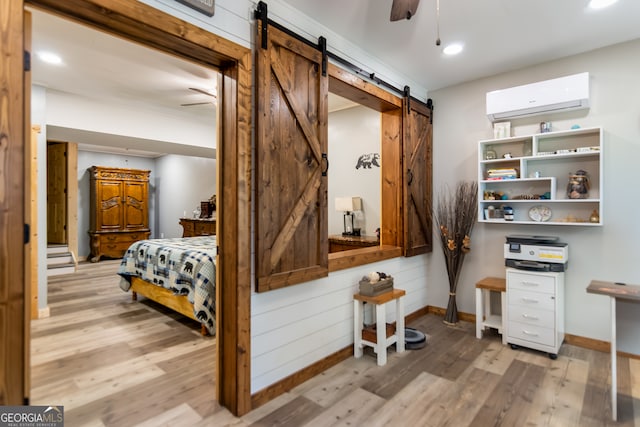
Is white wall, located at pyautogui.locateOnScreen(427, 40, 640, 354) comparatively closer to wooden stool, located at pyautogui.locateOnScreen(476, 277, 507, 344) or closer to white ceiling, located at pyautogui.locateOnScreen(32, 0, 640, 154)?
white ceiling, located at pyautogui.locateOnScreen(32, 0, 640, 154)

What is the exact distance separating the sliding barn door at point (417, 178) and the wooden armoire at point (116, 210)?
24.1ft

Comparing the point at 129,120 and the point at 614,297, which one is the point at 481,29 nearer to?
the point at 614,297

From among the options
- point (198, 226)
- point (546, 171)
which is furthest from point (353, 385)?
point (198, 226)

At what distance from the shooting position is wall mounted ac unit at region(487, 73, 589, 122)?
9.70 feet

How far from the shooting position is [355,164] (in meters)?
4.95

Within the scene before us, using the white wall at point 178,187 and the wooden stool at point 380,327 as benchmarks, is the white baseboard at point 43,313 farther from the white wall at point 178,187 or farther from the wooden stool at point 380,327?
the white wall at point 178,187

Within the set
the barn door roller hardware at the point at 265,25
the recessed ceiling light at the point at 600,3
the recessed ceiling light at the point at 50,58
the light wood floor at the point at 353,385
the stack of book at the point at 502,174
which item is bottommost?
the light wood floor at the point at 353,385

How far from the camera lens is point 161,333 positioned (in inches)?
138

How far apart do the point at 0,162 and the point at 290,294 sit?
1.75 metres

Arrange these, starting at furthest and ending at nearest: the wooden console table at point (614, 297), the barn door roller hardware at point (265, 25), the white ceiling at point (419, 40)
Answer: the white ceiling at point (419, 40) → the barn door roller hardware at point (265, 25) → the wooden console table at point (614, 297)

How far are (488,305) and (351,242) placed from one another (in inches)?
67.5

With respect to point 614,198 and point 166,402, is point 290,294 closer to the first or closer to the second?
point 166,402

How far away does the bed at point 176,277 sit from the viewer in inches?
→ 128
